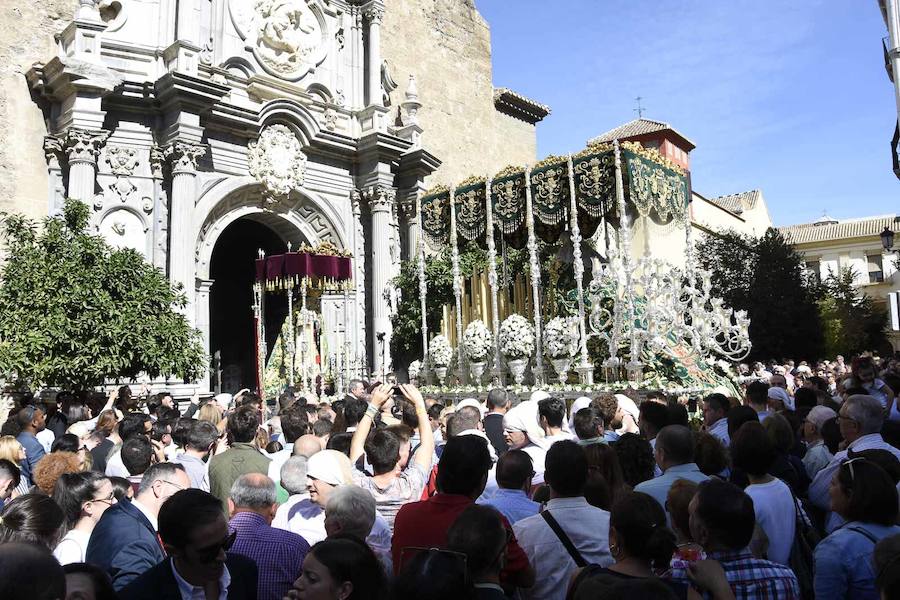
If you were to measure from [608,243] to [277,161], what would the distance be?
8.02 meters

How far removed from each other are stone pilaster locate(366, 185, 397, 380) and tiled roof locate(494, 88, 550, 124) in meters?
11.4

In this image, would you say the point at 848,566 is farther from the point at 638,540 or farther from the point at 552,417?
the point at 552,417

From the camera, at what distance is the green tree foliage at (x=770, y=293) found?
1028 inches

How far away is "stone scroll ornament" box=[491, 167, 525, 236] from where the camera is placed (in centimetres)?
1567

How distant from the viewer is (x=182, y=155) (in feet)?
48.6

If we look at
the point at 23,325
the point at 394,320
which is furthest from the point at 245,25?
the point at 23,325

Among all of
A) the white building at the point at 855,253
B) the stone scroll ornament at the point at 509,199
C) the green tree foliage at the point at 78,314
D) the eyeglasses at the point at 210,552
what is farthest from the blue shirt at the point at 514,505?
the white building at the point at 855,253

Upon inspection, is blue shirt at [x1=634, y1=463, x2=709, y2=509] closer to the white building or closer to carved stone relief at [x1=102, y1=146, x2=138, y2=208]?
carved stone relief at [x1=102, y1=146, x2=138, y2=208]

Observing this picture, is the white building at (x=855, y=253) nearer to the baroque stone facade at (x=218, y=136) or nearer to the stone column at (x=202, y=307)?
the baroque stone facade at (x=218, y=136)

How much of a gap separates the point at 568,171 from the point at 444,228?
360 cm

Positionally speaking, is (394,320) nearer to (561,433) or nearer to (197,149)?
(197,149)

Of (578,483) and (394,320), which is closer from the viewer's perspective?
(578,483)

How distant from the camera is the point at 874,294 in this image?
44781mm

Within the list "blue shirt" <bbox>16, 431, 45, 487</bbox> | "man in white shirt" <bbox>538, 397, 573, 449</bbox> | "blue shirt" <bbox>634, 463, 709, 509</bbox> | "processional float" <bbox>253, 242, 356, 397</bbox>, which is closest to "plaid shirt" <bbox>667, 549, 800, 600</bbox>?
"blue shirt" <bbox>634, 463, 709, 509</bbox>
